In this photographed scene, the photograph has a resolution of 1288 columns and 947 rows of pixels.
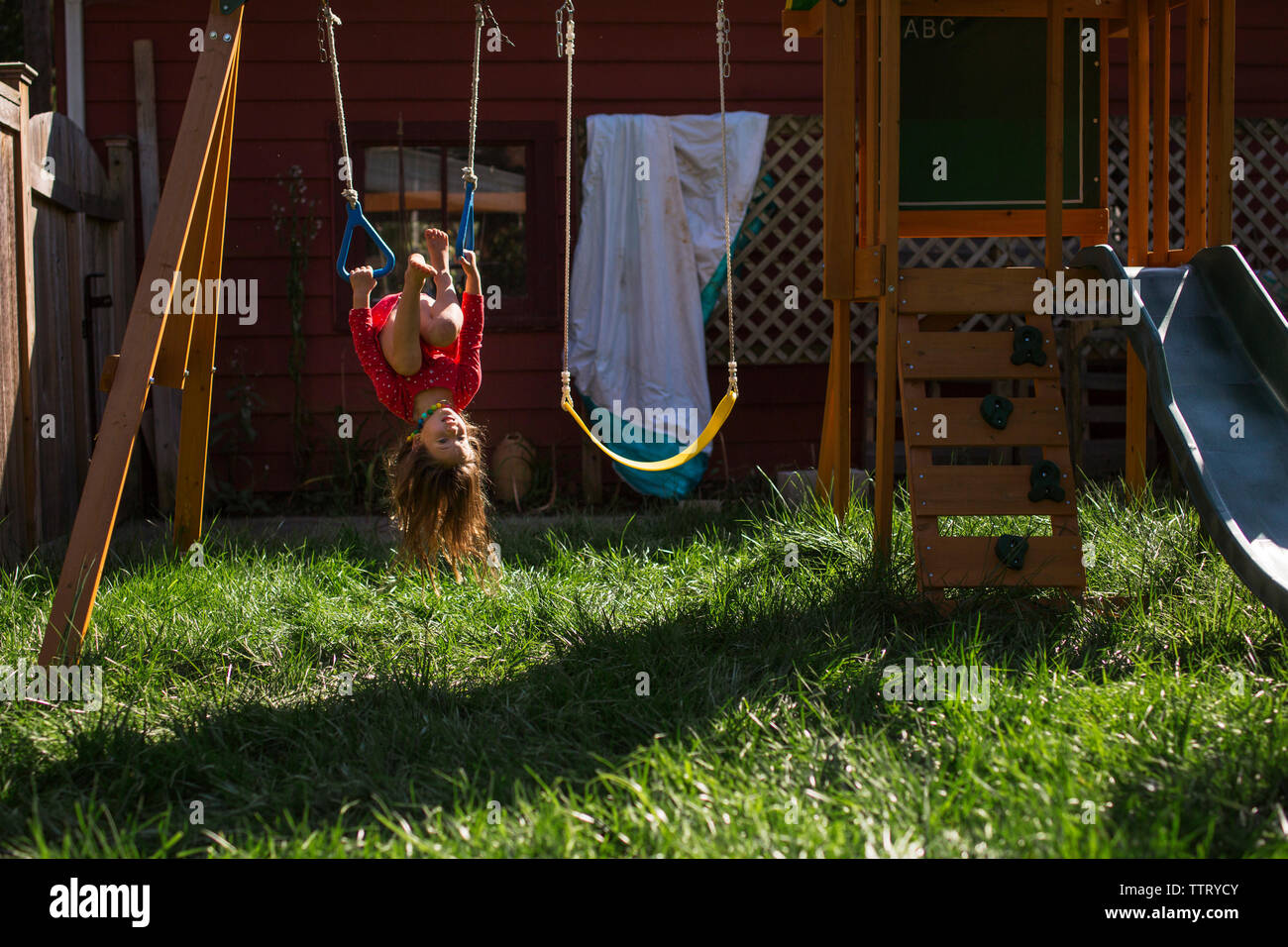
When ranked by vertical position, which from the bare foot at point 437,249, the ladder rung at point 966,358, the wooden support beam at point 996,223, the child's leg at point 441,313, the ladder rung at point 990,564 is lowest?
the ladder rung at point 990,564

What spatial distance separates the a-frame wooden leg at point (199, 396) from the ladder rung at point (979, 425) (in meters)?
2.59

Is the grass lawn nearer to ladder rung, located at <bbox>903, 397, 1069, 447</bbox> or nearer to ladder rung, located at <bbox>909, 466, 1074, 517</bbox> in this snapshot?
ladder rung, located at <bbox>909, 466, 1074, 517</bbox>

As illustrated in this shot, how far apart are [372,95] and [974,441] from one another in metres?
4.57

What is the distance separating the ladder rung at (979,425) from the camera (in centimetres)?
378

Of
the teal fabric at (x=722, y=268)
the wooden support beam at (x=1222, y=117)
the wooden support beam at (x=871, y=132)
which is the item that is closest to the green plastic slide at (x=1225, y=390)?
the wooden support beam at (x=1222, y=117)

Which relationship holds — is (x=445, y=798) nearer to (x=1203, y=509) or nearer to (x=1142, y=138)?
(x=1203, y=509)

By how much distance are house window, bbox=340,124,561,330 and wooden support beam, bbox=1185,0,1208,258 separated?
143 inches

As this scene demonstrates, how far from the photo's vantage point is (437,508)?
392cm

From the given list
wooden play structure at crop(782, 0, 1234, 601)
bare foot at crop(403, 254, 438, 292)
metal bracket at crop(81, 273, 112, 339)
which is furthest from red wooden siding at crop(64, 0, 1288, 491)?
bare foot at crop(403, 254, 438, 292)

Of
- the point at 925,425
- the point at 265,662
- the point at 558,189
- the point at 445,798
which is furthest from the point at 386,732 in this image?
the point at 558,189

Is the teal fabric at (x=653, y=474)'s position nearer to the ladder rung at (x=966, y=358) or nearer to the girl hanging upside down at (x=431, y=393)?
the girl hanging upside down at (x=431, y=393)

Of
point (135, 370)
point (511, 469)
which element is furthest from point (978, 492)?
point (511, 469)
